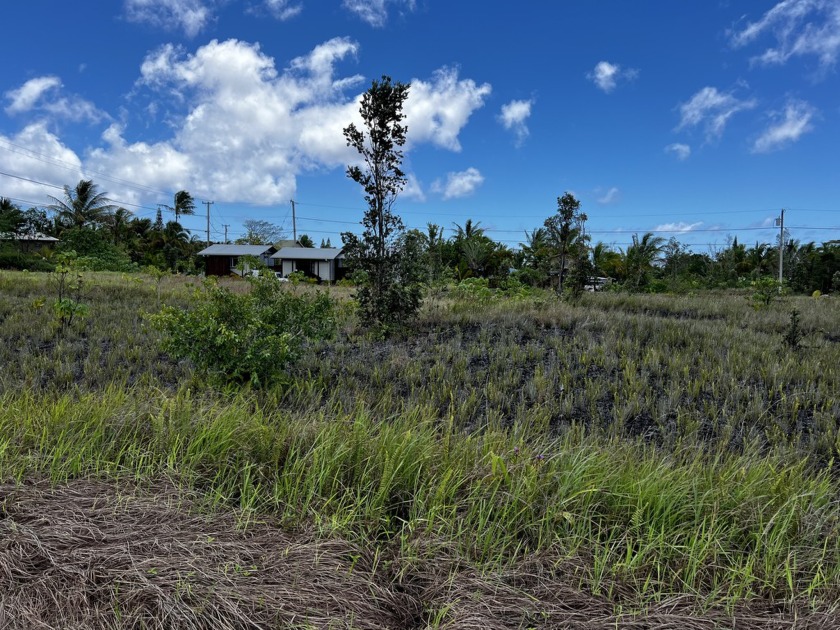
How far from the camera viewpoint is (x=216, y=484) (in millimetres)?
2936

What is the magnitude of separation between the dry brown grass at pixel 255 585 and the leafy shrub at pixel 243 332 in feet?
8.50

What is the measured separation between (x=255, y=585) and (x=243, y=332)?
11.3ft

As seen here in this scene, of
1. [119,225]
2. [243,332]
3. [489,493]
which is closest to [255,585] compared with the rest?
[489,493]

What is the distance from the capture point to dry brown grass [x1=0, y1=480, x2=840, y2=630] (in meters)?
1.95

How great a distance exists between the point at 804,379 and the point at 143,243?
53.4m

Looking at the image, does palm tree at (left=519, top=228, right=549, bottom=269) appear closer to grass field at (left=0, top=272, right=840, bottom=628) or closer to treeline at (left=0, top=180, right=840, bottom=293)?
treeline at (left=0, top=180, right=840, bottom=293)

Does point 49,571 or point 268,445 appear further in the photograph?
point 268,445

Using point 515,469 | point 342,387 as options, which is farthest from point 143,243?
point 515,469

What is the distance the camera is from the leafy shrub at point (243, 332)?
5.08m

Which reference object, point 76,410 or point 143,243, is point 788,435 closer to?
point 76,410

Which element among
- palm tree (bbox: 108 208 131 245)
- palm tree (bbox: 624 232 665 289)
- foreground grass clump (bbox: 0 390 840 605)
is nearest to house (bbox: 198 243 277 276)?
palm tree (bbox: 108 208 131 245)

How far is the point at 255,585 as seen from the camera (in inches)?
81.8

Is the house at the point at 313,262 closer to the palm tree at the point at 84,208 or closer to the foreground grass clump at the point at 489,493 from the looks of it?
the palm tree at the point at 84,208

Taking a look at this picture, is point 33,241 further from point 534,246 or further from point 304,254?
point 534,246
